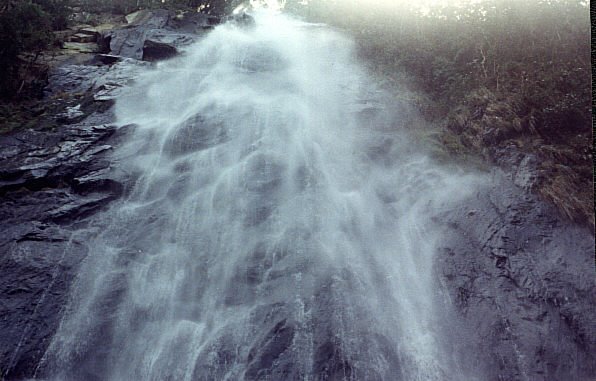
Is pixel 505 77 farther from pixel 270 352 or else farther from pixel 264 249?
pixel 270 352

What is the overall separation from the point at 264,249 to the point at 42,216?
204 inches

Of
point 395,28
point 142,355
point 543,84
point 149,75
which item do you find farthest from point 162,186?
point 395,28

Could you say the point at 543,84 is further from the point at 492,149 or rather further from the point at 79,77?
the point at 79,77

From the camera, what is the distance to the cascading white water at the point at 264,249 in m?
7.84

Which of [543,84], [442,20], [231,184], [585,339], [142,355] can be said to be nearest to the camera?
[585,339]

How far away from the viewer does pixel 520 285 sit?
852 centimetres

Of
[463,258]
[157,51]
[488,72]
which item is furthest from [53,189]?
[488,72]

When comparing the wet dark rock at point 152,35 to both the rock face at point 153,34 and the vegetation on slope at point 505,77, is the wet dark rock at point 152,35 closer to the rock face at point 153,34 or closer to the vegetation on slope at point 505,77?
the rock face at point 153,34

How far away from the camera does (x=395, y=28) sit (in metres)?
17.9

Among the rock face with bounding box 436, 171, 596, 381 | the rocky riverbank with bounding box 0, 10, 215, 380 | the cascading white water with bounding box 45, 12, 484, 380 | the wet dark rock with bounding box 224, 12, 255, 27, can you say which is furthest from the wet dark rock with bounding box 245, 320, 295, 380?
the wet dark rock with bounding box 224, 12, 255, 27

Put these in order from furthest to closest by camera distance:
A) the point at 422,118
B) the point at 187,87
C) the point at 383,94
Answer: the point at 187,87, the point at 383,94, the point at 422,118

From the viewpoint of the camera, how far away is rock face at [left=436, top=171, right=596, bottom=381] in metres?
7.54

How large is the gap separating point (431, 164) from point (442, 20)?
8.30 meters

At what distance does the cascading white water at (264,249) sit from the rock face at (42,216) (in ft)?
1.36
